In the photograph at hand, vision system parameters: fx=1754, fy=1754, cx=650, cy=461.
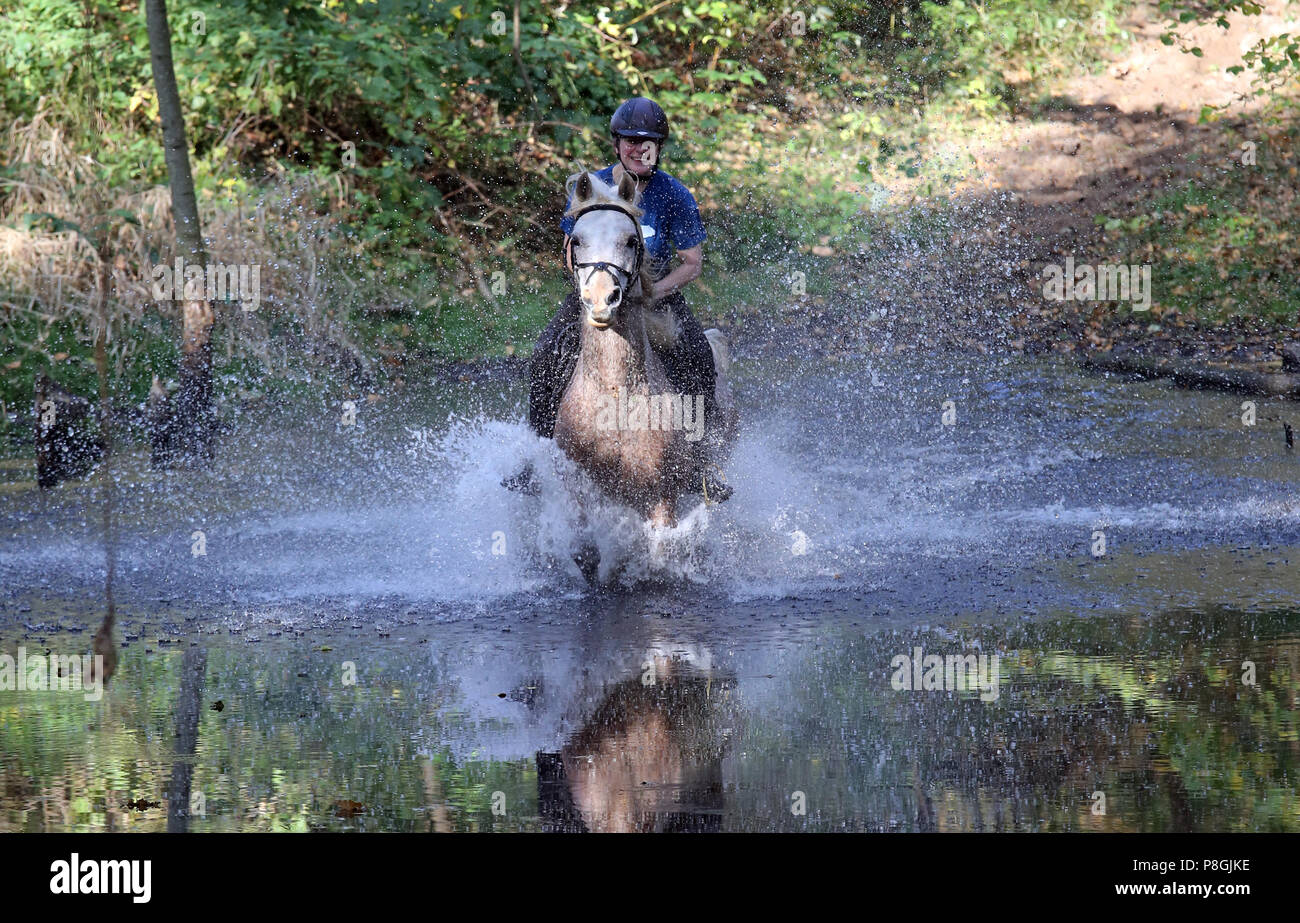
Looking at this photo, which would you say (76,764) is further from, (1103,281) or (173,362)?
(1103,281)

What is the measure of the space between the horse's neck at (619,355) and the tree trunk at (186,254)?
5.45 m

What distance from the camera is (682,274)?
27.7 feet

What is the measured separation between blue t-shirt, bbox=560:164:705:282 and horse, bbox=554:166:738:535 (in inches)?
15.4

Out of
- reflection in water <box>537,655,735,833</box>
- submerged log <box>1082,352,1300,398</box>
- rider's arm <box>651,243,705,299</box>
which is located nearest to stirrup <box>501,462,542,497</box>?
rider's arm <box>651,243,705,299</box>

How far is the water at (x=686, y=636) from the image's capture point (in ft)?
17.3

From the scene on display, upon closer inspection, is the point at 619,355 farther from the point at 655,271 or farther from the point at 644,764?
the point at 644,764

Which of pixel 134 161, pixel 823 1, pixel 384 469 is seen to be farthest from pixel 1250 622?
pixel 823 1

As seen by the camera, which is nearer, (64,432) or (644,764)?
(644,764)

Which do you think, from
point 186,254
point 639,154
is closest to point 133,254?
point 186,254

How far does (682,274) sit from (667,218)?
0.37 m

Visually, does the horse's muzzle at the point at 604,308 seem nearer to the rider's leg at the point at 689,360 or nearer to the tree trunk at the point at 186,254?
the rider's leg at the point at 689,360

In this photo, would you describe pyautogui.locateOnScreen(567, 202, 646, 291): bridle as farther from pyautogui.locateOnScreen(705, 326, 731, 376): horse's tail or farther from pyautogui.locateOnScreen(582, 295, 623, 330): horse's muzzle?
pyautogui.locateOnScreen(705, 326, 731, 376): horse's tail

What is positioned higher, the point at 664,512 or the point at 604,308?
the point at 604,308

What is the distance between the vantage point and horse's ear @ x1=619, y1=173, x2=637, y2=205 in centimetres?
778
